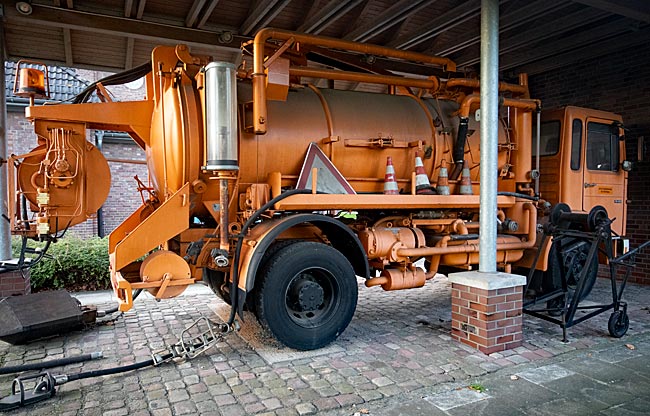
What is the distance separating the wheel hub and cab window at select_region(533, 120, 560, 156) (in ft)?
11.9

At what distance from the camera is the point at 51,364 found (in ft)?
12.1

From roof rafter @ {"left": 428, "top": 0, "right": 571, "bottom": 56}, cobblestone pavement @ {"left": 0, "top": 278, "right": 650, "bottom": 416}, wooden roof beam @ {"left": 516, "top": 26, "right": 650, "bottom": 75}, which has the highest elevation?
roof rafter @ {"left": 428, "top": 0, "right": 571, "bottom": 56}

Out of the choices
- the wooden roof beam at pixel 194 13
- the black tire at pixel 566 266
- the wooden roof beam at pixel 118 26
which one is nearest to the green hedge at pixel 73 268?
the wooden roof beam at pixel 118 26

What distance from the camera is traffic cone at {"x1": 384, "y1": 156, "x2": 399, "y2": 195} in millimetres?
4805

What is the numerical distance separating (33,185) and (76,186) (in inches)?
13.3

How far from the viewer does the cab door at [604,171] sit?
596 centimetres

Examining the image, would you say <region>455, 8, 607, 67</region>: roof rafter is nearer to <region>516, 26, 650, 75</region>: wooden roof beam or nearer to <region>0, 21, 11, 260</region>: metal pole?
<region>516, 26, 650, 75</region>: wooden roof beam

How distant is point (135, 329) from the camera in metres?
4.86

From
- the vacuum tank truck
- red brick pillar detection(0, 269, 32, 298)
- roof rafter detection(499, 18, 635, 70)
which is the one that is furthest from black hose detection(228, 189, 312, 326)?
roof rafter detection(499, 18, 635, 70)

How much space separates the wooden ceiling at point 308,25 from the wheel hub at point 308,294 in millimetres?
3585

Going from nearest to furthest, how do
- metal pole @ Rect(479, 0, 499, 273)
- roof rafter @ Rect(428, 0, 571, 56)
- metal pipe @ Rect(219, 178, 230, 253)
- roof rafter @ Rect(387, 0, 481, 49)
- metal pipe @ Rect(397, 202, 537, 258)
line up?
metal pipe @ Rect(219, 178, 230, 253) → metal pole @ Rect(479, 0, 499, 273) → metal pipe @ Rect(397, 202, 537, 258) → roof rafter @ Rect(428, 0, 571, 56) → roof rafter @ Rect(387, 0, 481, 49)

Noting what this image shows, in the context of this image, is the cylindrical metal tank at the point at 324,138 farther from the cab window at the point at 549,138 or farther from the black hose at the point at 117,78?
the cab window at the point at 549,138

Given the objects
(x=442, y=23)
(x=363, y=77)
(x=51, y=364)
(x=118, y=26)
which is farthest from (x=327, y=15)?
(x=51, y=364)

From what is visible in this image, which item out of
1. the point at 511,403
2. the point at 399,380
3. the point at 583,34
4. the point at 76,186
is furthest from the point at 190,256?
the point at 583,34
